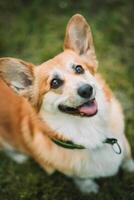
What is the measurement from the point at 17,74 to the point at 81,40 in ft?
1.69

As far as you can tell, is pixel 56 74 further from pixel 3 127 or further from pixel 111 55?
pixel 111 55

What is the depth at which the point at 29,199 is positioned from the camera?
3.66m

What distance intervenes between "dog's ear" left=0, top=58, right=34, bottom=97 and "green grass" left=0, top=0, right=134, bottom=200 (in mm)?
956

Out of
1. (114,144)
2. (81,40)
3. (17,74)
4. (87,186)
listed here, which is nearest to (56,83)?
(17,74)

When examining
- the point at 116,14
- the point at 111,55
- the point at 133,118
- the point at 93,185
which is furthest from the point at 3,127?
the point at 116,14

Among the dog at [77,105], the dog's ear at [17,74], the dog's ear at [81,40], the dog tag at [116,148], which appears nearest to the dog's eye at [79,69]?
the dog at [77,105]

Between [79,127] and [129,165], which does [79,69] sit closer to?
[79,127]

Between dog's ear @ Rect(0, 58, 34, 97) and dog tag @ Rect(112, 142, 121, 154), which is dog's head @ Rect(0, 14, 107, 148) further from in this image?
dog tag @ Rect(112, 142, 121, 154)

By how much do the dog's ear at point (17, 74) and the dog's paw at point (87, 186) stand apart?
914 mm

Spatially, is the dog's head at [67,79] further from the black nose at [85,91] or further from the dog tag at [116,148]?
the dog tag at [116,148]

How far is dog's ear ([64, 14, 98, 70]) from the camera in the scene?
315 cm

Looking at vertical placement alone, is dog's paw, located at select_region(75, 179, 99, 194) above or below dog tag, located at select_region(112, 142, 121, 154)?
below

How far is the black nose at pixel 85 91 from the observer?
2.90 metres

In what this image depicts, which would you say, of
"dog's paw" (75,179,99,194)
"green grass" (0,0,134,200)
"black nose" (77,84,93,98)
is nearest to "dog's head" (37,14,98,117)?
"black nose" (77,84,93,98)
